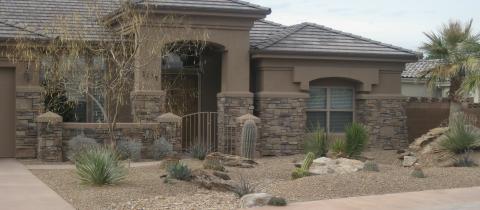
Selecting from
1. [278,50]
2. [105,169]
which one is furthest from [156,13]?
[105,169]

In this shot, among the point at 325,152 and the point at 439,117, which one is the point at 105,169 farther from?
the point at 439,117

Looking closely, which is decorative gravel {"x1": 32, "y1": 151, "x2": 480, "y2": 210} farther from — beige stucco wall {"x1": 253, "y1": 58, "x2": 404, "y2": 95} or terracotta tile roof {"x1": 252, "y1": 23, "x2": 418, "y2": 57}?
terracotta tile roof {"x1": 252, "y1": 23, "x2": 418, "y2": 57}

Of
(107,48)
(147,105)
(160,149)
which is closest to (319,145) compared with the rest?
(160,149)

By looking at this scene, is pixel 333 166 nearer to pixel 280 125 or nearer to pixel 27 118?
pixel 280 125

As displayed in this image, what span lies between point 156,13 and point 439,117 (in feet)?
35.9

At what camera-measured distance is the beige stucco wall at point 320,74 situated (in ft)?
71.3

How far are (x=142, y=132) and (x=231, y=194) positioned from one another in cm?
726

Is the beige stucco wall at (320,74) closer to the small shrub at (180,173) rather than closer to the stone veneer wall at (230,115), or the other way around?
the stone veneer wall at (230,115)

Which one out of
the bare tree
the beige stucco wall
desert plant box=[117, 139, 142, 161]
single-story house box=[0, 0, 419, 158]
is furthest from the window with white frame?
desert plant box=[117, 139, 142, 161]

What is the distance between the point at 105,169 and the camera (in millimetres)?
13438

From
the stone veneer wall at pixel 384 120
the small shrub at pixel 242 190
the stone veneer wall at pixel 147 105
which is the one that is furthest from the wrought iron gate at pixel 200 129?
the small shrub at pixel 242 190

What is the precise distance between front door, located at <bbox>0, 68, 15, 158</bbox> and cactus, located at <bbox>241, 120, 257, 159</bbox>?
6.81 m

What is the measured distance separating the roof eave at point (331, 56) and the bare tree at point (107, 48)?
2.04 metres

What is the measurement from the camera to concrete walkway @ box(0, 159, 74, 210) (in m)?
11.5
